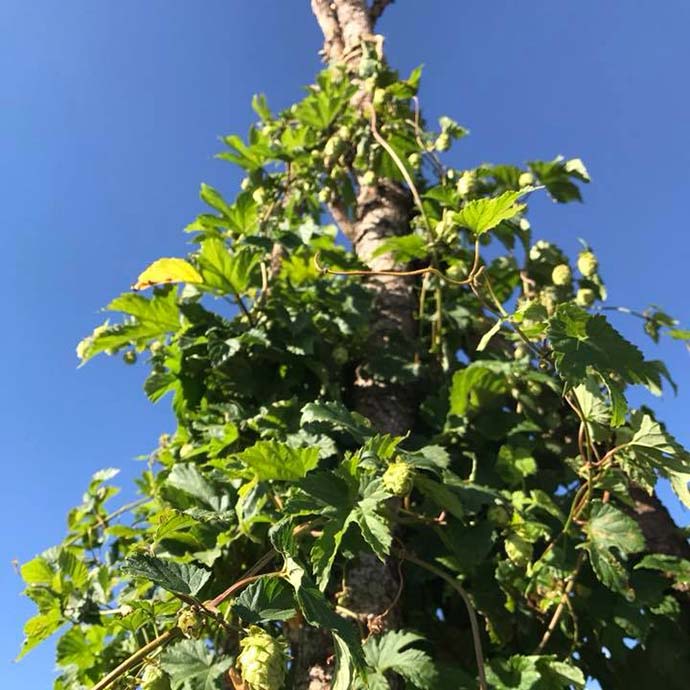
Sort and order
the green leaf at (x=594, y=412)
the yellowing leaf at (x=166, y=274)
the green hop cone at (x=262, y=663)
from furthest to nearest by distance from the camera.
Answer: the yellowing leaf at (x=166, y=274) → the green leaf at (x=594, y=412) → the green hop cone at (x=262, y=663)

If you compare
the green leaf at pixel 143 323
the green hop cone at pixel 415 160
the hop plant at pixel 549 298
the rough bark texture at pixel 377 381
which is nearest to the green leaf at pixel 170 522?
the rough bark texture at pixel 377 381

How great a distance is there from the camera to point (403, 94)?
2.71m

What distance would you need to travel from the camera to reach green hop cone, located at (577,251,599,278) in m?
2.10

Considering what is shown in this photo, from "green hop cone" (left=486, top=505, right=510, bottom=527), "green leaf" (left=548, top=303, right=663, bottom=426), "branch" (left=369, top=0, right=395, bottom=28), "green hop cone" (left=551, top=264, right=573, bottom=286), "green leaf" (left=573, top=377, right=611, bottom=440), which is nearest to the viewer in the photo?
"green leaf" (left=548, top=303, right=663, bottom=426)

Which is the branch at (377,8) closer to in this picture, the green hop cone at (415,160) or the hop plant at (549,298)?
the green hop cone at (415,160)

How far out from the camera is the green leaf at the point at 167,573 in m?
0.85

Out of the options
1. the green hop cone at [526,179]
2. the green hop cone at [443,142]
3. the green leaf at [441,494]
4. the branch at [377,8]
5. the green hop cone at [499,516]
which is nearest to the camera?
the green leaf at [441,494]

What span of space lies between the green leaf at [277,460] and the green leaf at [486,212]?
56 centimetres

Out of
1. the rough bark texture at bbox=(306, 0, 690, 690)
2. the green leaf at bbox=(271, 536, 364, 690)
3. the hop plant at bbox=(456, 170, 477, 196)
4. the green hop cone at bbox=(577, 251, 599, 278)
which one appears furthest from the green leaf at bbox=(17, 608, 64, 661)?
the green hop cone at bbox=(577, 251, 599, 278)

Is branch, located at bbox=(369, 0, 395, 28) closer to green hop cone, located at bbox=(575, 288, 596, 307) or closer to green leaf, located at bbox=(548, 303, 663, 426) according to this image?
green hop cone, located at bbox=(575, 288, 596, 307)

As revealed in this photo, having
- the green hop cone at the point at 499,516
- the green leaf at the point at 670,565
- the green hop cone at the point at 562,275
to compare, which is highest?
the green hop cone at the point at 562,275

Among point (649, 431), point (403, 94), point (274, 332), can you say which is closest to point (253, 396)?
point (274, 332)

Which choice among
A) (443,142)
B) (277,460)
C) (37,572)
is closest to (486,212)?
(277,460)

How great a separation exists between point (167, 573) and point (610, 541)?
1.09 m
